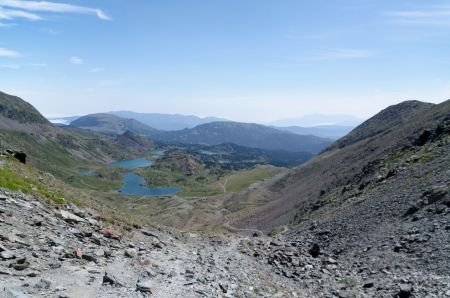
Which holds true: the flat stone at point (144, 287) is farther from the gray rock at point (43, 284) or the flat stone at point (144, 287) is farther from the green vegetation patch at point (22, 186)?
the green vegetation patch at point (22, 186)

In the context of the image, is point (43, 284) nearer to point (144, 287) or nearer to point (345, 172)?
point (144, 287)

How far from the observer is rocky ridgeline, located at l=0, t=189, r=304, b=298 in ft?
57.0

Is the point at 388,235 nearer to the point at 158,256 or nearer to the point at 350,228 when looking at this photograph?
the point at 350,228

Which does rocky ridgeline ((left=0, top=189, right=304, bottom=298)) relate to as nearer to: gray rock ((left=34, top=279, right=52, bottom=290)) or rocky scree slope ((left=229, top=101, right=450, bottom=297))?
gray rock ((left=34, top=279, right=52, bottom=290))

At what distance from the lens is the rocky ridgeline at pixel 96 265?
57.0ft

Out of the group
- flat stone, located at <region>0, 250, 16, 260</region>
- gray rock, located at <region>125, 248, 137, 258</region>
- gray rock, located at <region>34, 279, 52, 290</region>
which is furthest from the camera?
gray rock, located at <region>125, 248, 137, 258</region>

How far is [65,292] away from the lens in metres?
16.5

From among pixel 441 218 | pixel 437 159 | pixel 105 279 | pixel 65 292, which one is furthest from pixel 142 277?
pixel 437 159

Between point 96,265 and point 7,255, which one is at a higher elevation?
point 7,255

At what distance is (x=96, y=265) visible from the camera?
823 inches

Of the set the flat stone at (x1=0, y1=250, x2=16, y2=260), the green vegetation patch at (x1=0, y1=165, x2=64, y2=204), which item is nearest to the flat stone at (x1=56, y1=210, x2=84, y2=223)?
the green vegetation patch at (x1=0, y1=165, x2=64, y2=204)

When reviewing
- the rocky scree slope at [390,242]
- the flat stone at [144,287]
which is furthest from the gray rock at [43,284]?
the rocky scree slope at [390,242]

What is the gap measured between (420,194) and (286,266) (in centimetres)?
1888

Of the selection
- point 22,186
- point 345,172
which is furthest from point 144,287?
point 345,172
